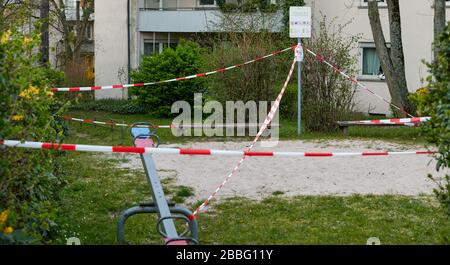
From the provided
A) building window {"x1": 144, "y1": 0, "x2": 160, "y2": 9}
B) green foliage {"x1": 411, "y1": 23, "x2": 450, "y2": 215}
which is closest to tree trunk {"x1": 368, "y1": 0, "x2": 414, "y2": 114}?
green foliage {"x1": 411, "y1": 23, "x2": 450, "y2": 215}

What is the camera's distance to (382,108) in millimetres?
29781

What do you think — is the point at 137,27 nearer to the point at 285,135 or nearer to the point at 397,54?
the point at 397,54

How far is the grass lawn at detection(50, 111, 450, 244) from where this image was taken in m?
7.97

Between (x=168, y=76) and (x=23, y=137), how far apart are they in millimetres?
20324

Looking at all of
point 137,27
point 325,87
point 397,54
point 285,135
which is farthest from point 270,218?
point 137,27

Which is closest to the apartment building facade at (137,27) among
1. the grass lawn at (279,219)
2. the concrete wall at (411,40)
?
the concrete wall at (411,40)

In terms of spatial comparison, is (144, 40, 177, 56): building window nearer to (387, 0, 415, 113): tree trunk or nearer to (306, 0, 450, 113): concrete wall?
(306, 0, 450, 113): concrete wall

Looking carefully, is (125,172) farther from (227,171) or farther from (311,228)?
(311,228)

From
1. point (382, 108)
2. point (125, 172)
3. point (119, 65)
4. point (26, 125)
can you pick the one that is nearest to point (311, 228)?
point (26, 125)

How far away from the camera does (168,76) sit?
2592cm

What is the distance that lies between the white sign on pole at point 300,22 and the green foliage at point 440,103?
11923 mm

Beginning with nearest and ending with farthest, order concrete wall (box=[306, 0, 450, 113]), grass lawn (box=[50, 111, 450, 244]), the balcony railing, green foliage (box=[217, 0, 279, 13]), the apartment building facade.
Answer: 1. grass lawn (box=[50, 111, 450, 244])
2. concrete wall (box=[306, 0, 450, 113])
3. green foliage (box=[217, 0, 279, 13])
4. the apartment building facade
5. the balcony railing

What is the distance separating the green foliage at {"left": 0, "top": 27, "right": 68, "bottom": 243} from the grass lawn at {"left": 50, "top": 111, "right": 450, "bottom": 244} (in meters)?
1.02

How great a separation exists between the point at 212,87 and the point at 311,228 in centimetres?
1051
